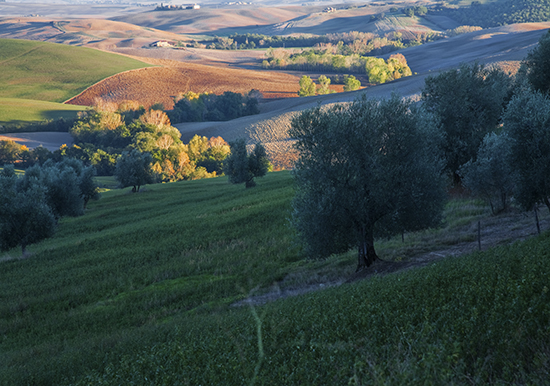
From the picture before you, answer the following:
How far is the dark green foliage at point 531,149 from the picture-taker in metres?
23.2

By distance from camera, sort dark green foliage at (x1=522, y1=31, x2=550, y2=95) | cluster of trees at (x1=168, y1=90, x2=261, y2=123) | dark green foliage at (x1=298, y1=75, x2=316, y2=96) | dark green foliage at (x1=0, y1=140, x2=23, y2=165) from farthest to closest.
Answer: dark green foliage at (x1=298, y1=75, x2=316, y2=96) → cluster of trees at (x1=168, y1=90, x2=261, y2=123) → dark green foliage at (x1=0, y1=140, x2=23, y2=165) → dark green foliage at (x1=522, y1=31, x2=550, y2=95)

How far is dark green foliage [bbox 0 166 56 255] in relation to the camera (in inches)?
1644

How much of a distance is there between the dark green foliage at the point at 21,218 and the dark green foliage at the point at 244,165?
30908 mm

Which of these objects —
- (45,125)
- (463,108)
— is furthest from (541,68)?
(45,125)

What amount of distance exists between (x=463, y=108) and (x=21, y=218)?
4583cm

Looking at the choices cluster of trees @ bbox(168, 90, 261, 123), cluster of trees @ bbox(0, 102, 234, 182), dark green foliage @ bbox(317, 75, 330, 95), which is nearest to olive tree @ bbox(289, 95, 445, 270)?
cluster of trees @ bbox(0, 102, 234, 182)

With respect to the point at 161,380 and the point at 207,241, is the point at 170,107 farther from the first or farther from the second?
the point at 161,380

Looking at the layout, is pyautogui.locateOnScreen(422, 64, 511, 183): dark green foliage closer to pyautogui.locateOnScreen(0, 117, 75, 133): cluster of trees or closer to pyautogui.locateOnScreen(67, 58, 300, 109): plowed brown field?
pyautogui.locateOnScreen(0, 117, 75, 133): cluster of trees

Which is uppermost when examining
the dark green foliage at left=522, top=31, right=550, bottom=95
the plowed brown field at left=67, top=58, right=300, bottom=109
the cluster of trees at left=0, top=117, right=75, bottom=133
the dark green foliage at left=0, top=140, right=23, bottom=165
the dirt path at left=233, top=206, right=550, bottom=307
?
the plowed brown field at left=67, top=58, right=300, bottom=109

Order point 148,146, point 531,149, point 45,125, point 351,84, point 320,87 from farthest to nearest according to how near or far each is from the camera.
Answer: point 320,87 → point 351,84 → point 45,125 → point 148,146 → point 531,149

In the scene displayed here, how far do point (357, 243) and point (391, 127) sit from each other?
7.00 metres

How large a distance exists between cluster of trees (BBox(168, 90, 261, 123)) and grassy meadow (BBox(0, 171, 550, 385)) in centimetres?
12305

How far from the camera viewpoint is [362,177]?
75.5 feet

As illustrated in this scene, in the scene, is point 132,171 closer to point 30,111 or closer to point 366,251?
point 366,251
